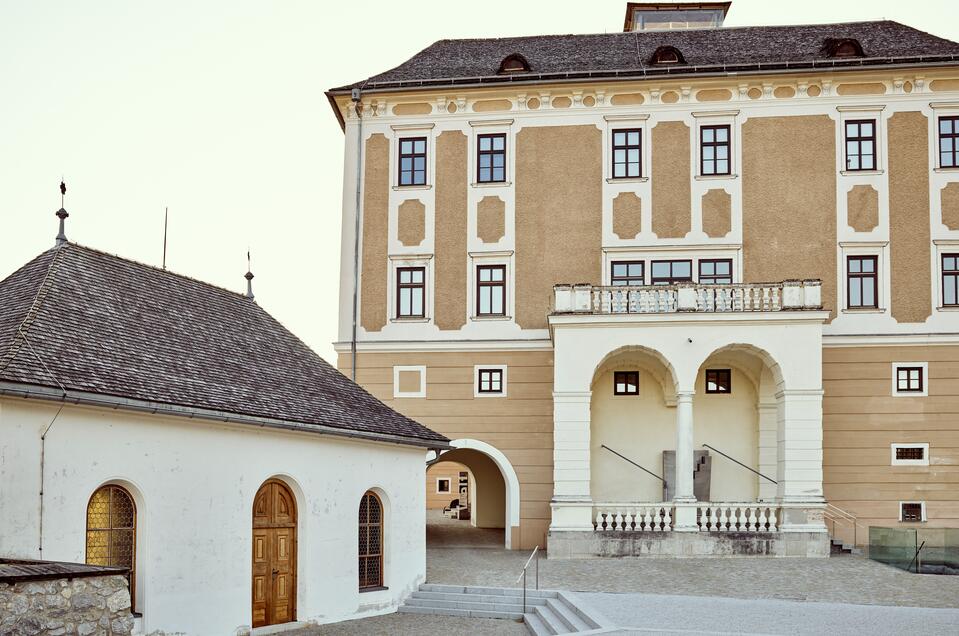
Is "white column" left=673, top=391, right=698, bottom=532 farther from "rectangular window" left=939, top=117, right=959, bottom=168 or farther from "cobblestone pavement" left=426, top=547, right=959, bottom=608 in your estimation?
"rectangular window" left=939, top=117, right=959, bottom=168

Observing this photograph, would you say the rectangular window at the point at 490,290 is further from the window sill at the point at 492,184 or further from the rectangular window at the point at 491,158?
the rectangular window at the point at 491,158

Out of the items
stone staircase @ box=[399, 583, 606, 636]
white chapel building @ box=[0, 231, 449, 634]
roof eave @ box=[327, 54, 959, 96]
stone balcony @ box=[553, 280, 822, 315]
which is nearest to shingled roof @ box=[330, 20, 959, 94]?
roof eave @ box=[327, 54, 959, 96]

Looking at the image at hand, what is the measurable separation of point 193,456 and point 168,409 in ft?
3.73

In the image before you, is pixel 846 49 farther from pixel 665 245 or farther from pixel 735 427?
pixel 735 427

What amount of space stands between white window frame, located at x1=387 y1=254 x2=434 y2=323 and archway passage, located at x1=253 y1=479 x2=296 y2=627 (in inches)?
485

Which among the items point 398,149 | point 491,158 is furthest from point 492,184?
point 398,149

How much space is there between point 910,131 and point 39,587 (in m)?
25.5

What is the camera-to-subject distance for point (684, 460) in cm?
2559

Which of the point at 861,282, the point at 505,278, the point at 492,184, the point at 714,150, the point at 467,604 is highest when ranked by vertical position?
the point at 714,150

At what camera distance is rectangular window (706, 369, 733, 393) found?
93.0ft

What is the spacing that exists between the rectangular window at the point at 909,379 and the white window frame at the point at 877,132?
212 inches

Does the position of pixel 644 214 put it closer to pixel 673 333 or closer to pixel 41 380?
pixel 673 333

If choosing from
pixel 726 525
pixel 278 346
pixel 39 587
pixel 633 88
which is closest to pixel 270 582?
pixel 278 346

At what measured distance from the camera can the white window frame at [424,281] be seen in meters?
29.5
